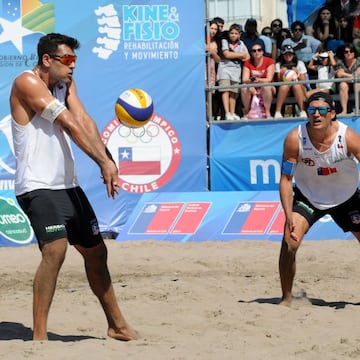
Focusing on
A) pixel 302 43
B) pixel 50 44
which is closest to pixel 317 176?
pixel 50 44

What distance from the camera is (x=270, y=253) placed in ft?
33.7

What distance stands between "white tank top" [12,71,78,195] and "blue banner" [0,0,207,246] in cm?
682

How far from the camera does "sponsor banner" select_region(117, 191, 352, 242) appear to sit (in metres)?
11.3

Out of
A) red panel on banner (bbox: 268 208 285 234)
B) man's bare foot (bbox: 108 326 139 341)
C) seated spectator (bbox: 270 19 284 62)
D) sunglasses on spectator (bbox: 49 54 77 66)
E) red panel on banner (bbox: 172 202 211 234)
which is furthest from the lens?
seated spectator (bbox: 270 19 284 62)

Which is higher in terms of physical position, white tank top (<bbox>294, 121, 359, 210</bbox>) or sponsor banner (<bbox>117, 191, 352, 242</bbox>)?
white tank top (<bbox>294, 121, 359, 210</bbox>)

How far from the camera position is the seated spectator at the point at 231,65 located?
518 inches

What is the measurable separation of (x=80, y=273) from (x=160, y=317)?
9.53ft

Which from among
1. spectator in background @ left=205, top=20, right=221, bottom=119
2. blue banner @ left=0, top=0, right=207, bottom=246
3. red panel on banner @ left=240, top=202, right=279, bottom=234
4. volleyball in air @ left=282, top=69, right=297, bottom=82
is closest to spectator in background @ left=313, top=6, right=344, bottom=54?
volleyball in air @ left=282, top=69, right=297, bottom=82

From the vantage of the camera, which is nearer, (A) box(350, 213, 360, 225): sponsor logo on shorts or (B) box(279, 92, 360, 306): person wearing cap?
(B) box(279, 92, 360, 306): person wearing cap

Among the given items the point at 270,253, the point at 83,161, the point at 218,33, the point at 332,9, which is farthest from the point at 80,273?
the point at 332,9

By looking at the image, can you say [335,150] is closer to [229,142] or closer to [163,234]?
[163,234]

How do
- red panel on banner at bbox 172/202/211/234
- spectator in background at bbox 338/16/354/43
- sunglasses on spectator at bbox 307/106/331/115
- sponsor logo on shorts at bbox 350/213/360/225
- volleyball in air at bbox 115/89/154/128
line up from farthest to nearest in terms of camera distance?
spectator in background at bbox 338/16/354/43 < red panel on banner at bbox 172/202/211/234 < volleyball in air at bbox 115/89/154/128 < sponsor logo on shorts at bbox 350/213/360/225 < sunglasses on spectator at bbox 307/106/331/115

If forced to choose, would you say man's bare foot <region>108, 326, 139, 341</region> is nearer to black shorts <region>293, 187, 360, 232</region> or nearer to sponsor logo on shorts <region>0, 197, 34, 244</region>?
black shorts <region>293, 187, 360, 232</region>

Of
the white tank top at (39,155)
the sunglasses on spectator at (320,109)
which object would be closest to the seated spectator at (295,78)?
the sunglasses on spectator at (320,109)
